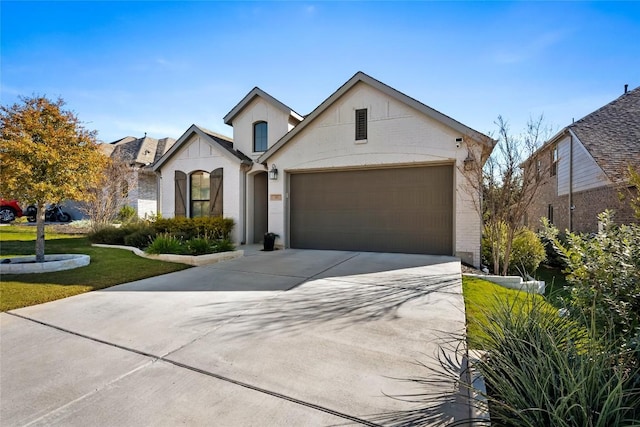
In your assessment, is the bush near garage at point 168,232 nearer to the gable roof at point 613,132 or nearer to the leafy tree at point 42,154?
the leafy tree at point 42,154

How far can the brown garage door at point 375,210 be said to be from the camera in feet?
32.9

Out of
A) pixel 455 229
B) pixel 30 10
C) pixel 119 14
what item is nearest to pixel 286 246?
pixel 455 229

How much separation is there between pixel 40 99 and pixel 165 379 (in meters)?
8.06

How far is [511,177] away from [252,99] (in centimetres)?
1074

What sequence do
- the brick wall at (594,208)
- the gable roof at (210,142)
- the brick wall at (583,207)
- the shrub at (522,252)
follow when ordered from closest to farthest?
1. the shrub at (522,252)
2. the brick wall at (583,207)
3. the brick wall at (594,208)
4. the gable roof at (210,142)

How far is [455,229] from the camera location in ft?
31.5

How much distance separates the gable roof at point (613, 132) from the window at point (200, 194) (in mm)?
15650

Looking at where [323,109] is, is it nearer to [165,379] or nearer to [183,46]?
[183,46]

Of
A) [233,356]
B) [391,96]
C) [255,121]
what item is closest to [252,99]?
[255,121]

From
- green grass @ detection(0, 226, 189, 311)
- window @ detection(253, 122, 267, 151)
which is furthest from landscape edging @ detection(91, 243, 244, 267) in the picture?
window @ detection(253, 122, 267, 151)

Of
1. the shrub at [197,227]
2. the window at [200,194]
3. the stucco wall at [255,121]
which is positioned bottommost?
the shrub at [197,227]

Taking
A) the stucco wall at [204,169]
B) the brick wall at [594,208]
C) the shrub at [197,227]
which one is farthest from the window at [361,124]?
the brick wall at [594,208]

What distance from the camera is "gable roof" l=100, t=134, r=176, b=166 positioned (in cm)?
2203

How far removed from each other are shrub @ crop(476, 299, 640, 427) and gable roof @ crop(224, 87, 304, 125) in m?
12.1
